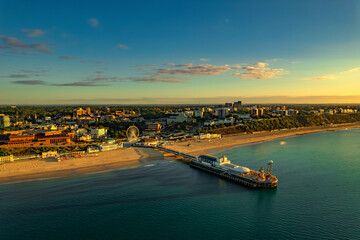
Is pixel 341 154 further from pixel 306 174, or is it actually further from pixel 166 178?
pixel 166 178

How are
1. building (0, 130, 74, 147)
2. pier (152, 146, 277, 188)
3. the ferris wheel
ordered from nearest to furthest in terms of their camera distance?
pier (152, 146, 277, 188) → building (0, 130, 74, 147) → the ferris wheel

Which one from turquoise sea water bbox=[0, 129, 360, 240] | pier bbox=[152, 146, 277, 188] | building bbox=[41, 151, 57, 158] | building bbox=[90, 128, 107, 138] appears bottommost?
turquoise sea water bbox=[0, 129, 360, 240]

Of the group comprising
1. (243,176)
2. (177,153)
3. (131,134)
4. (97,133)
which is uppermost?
(131,134)

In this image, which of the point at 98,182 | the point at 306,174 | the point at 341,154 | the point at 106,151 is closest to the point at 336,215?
the point at 306,174

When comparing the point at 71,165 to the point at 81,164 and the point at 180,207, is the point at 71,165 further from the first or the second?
the point at 180,207

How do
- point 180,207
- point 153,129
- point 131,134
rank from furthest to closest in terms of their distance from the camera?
point 153,129, point 131,134, point 180,207

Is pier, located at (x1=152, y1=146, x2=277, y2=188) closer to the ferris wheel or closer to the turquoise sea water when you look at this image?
the turquoise sea water

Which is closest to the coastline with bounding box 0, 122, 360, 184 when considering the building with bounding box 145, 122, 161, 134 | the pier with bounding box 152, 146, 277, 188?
the pier with bounding box 152, 146, 277, 188

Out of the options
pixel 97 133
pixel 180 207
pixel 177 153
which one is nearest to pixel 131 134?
pixel 97 133
